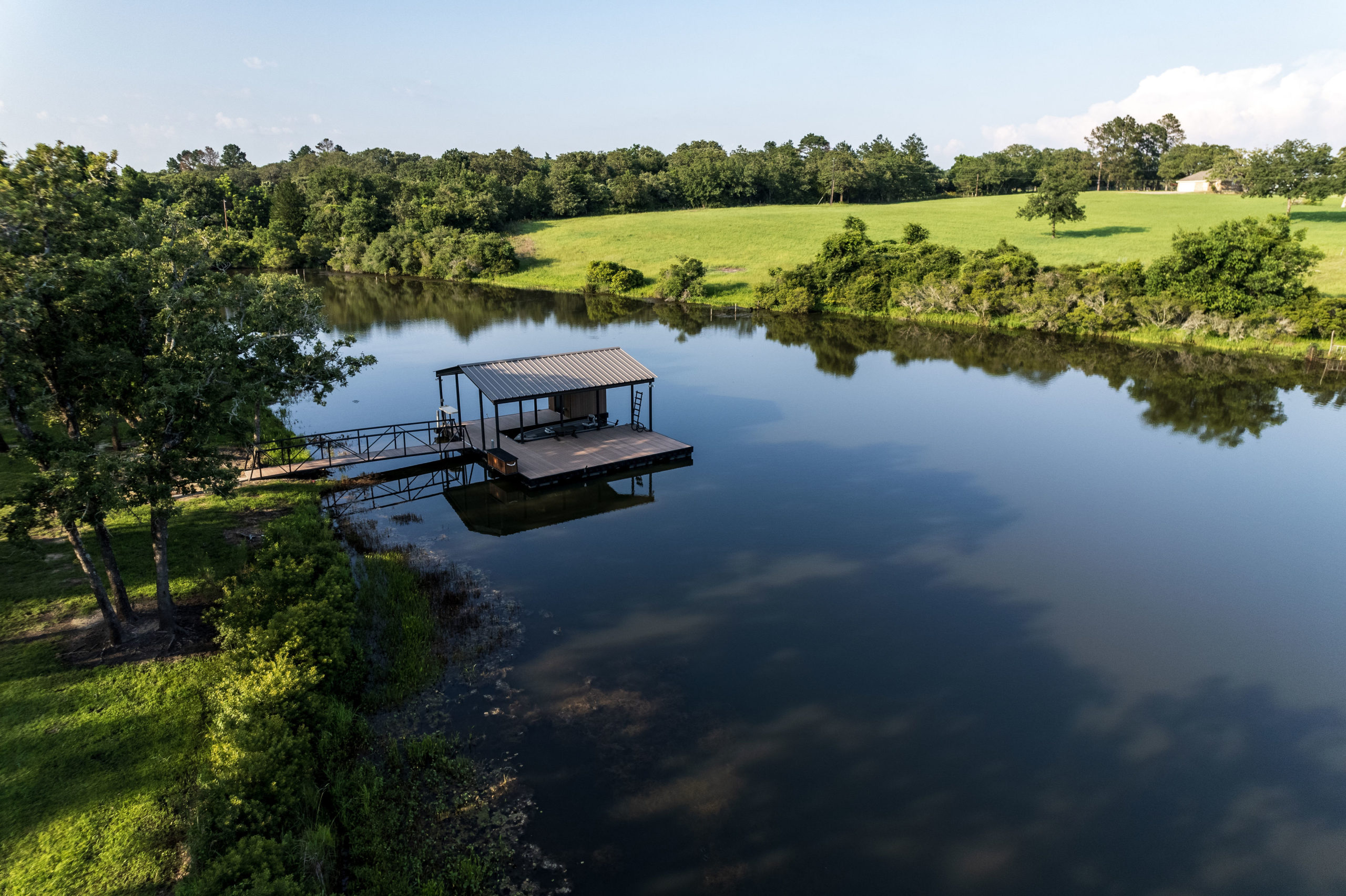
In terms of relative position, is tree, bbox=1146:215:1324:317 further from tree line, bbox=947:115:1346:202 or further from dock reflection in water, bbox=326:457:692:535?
tree line, bbox=947:115:1346:202

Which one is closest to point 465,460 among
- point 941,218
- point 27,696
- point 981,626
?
point 27,696

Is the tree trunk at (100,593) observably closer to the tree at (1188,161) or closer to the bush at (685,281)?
the bush at (685,281)

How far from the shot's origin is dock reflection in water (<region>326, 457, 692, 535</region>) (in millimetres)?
25875

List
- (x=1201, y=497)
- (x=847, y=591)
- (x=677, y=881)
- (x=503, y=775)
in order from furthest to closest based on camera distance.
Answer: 1. (x=1201, y=497)
2. (x=847, y=591)
3. (x=503, y=775)
4. (x=677, y=881)

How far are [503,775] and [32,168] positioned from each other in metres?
14.7

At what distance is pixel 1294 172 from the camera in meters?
90.1

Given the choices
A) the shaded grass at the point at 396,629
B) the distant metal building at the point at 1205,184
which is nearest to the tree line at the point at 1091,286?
the shaded grass at the point at 396,629

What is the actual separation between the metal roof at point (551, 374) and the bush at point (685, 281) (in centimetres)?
4424

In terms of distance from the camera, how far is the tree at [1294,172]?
87.1 m

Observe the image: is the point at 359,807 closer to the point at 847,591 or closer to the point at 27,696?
the point at 27,696

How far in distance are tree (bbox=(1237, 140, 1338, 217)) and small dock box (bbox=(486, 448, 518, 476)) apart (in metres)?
104

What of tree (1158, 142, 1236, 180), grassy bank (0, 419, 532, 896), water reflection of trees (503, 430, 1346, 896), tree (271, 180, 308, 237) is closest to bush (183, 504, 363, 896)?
grassy bank (0, 419, 532, 896)

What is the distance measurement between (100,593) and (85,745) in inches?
157

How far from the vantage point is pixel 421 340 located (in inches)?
2199
